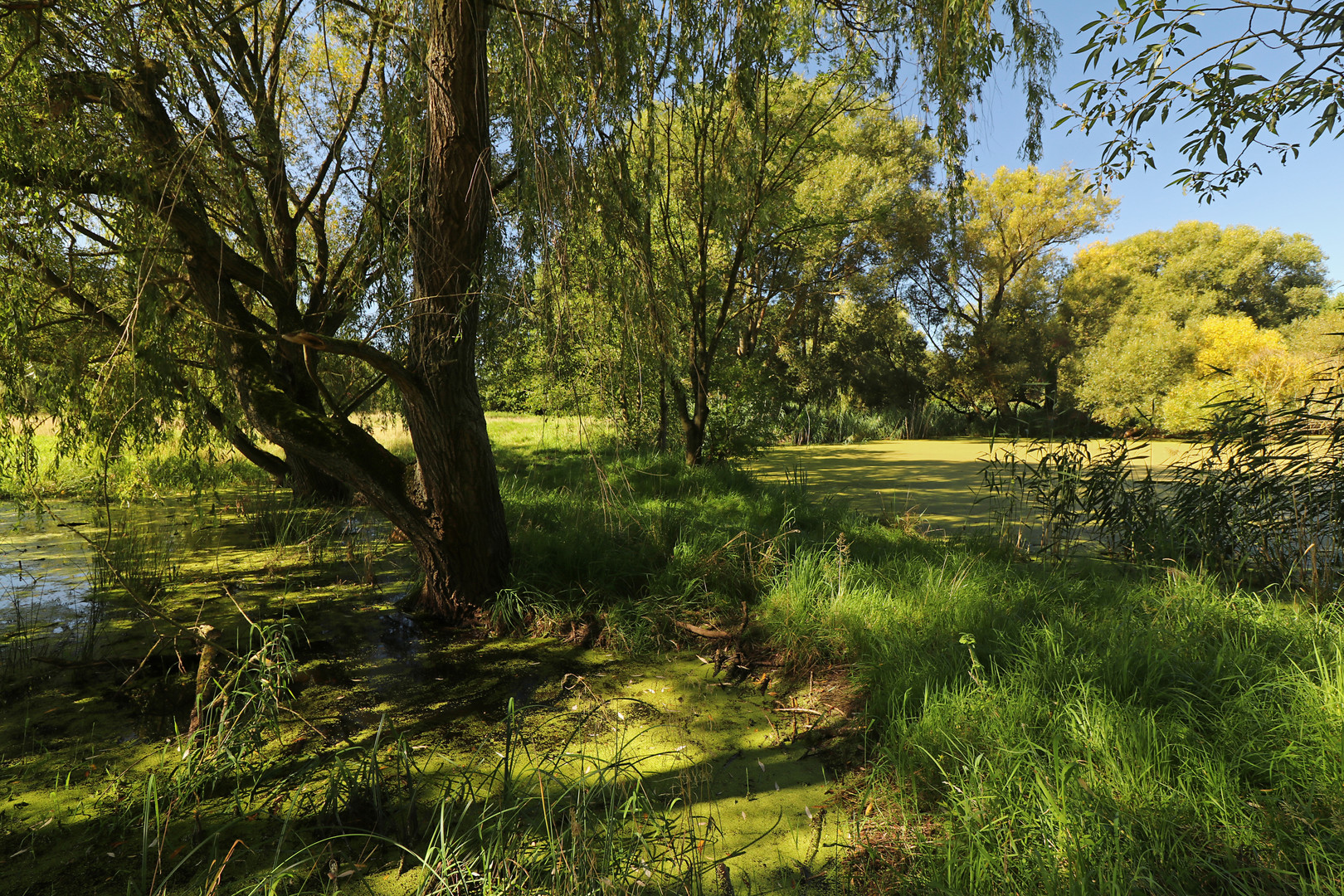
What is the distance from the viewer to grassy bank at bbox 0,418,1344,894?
Result: 1.39 metres

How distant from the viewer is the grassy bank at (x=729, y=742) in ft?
4.56

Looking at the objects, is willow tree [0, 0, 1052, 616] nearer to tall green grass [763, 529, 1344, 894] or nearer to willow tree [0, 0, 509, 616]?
willow tree [0, 0, 509, 616]

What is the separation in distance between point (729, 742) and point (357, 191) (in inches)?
116

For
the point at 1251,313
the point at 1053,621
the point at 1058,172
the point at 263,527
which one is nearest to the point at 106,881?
the point at 1053,621

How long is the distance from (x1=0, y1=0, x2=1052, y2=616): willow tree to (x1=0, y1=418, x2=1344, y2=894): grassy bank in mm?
858

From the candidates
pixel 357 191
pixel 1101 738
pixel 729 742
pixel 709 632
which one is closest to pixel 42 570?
pixel 357 191

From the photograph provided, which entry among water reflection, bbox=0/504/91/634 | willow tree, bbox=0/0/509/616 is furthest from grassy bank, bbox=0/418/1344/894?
willow tree, bbox=0/0/509/616

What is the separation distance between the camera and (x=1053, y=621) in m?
2.33

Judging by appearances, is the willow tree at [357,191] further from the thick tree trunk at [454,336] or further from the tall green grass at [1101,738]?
the tall green grass at [1101,738]

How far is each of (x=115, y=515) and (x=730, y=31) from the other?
20.6 ft

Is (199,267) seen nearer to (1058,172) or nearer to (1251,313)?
(1058,172)

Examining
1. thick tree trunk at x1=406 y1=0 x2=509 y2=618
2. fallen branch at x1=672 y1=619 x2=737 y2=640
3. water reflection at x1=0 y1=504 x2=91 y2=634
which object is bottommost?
fallen branch at x1=672 y1=619 x2=737 y2=640

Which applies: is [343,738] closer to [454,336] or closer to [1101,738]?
[454,336]

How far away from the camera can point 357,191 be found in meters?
3.01
